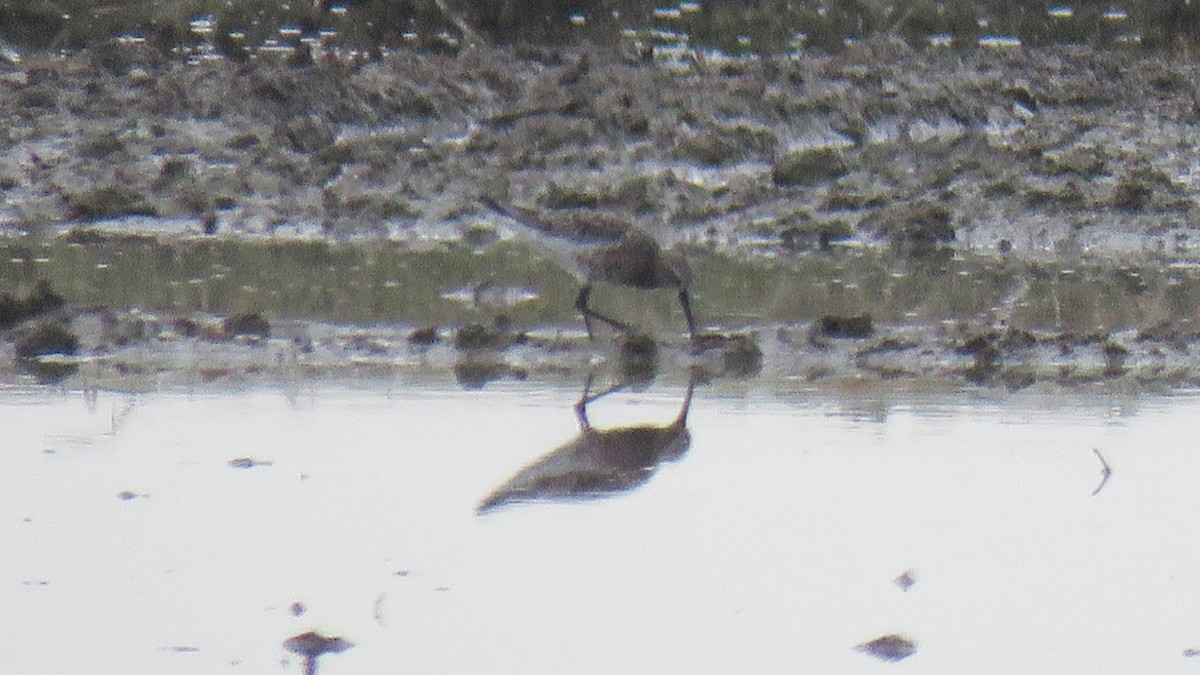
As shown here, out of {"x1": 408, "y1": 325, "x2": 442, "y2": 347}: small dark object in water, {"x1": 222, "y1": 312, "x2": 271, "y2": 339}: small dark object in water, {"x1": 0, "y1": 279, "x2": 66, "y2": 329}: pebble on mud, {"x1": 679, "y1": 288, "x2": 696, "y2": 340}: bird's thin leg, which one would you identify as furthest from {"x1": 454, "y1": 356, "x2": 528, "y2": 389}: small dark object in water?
{"x1": 0, "y1": 279, "x2": 66, "y2": 329}: pebble on mud

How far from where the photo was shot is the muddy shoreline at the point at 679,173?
842 centimetres

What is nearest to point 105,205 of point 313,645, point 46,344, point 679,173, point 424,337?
point 679,173

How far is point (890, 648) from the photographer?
4.17 meters

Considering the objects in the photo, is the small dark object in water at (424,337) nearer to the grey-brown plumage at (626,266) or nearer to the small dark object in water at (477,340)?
the small dark object in water at (477,340)

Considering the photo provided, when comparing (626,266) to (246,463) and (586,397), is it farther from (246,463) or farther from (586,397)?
(246,463)

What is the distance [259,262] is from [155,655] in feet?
20.2

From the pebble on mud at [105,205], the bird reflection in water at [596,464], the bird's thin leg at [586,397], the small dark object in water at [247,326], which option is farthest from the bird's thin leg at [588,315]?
the pebble on mud at [105,205]

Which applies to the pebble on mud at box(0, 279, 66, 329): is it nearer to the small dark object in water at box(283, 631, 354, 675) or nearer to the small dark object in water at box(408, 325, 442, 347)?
the small dark object in water at box(408, 325, 442, 347)

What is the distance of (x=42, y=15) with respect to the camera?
14.9 metres

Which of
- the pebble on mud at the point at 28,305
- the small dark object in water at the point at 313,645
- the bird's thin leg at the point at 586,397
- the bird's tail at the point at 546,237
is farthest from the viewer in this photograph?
the bird's tail at the point at 546,237

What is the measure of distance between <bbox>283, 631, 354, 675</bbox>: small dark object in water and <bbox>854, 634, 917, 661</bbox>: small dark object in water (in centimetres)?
94

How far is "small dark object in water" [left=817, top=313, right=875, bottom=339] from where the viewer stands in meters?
8.04

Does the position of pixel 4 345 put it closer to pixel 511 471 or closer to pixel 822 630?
Answer: pixel 511 471

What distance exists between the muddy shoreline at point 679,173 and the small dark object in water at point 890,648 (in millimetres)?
3627
